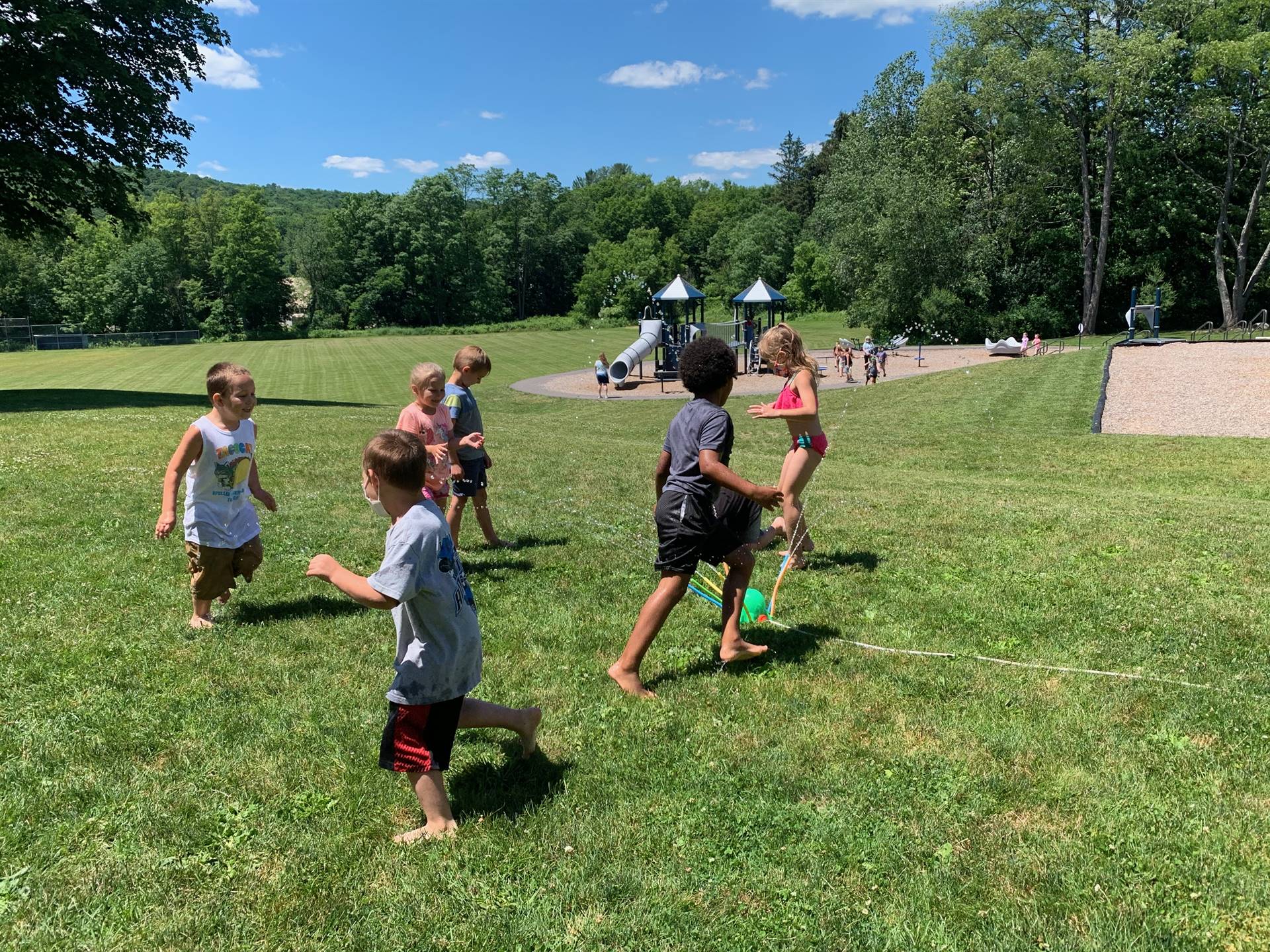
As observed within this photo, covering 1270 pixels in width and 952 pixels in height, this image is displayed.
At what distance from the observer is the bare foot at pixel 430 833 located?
3.46m

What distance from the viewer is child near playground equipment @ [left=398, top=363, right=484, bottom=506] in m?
6.26

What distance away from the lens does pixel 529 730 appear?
13.0 feet

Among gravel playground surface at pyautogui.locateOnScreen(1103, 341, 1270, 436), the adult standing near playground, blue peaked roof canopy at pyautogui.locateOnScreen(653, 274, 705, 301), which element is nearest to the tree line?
the adult standing near playground

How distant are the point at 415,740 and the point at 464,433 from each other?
4.05 m

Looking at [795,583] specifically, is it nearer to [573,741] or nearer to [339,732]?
[573,741]

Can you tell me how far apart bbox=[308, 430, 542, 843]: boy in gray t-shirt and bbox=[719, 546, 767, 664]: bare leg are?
6.70 ft

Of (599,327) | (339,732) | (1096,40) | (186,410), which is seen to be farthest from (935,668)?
(599,327)

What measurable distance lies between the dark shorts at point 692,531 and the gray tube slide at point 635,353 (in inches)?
1104

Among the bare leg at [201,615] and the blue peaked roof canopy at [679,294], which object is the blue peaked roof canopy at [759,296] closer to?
the blue peaked roof canopy at [679,294]

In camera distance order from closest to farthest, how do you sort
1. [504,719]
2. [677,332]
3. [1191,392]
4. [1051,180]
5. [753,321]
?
1. [504,719]
2. [1191,392]
3. [677,332]
4. [753,321]
5. [1051,180]

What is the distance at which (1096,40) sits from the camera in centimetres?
4100

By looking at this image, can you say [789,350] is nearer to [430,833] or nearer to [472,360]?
[472,360]

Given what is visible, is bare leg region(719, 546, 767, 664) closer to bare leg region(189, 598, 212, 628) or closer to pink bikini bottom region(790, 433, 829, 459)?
pink bikini bottom region(790, 433, 829, 459)

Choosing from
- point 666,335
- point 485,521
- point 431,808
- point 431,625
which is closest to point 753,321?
point 666,335
